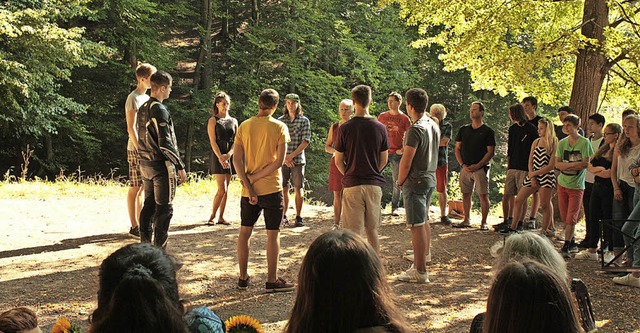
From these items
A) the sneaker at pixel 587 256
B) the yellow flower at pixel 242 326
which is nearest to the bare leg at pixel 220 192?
the sneaker at pixel 587 256

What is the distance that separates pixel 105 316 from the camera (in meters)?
2.39

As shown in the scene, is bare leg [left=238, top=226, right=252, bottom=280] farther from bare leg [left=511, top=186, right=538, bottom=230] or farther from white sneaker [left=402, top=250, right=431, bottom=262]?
bare leg [left=511, top=186, right=538, bottom=230]

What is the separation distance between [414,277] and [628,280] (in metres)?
2.26

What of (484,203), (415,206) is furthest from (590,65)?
(415,206)

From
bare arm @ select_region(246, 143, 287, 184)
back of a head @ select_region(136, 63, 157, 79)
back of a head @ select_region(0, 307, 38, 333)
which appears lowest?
back of a head @ select_region(0, 307, 38, 333)

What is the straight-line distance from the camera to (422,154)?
684 cm

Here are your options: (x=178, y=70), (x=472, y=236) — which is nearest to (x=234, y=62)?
(x=178, y=70)

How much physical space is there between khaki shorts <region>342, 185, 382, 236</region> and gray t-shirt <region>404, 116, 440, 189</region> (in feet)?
1.26

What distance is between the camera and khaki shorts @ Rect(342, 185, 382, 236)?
6.80 m

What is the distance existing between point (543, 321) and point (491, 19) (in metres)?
10.00

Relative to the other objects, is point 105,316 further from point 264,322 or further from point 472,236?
point 472,236

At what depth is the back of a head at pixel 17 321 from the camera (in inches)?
120

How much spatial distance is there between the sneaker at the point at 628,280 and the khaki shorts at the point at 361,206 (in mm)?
2684

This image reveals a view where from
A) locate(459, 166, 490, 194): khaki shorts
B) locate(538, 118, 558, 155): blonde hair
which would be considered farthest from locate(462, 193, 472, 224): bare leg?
locate(538, 118, 558, 155): blonde hair
